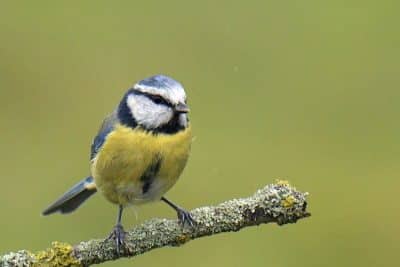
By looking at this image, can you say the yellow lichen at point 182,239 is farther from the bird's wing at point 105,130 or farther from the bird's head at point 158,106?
the bird's wing at point 105,130

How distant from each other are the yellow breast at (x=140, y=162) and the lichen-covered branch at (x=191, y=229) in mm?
330

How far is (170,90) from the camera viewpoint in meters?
2.84

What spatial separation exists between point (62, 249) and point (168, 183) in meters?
0.65

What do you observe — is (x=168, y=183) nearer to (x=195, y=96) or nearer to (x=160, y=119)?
(x=160, y=119)

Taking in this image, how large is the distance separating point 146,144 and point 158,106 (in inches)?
4.2

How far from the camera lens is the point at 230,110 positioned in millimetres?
5141

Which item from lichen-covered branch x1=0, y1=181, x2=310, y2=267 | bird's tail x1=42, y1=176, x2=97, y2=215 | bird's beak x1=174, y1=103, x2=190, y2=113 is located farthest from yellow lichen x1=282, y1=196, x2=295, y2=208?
bird's tail x1=42, y1=176, x2=97, y2=215

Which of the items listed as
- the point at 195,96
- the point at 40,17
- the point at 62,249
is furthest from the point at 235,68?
the point at 62,249

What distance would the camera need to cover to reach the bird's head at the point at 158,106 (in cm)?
286

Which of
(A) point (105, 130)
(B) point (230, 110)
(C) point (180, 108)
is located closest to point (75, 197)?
(A) point (105, 130)

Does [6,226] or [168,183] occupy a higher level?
[6,226]

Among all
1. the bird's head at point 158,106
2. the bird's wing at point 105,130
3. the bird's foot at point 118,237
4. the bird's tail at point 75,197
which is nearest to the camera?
the bird's foot at point 118,237

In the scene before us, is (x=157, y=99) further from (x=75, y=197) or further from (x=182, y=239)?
(x=75, y=197)

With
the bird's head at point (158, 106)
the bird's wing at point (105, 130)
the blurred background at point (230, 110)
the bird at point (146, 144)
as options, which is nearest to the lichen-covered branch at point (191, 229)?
the bird at point (146, 144)
